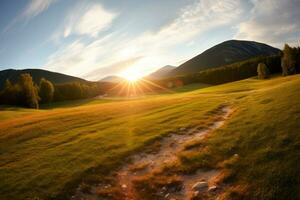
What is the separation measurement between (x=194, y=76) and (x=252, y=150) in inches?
5949

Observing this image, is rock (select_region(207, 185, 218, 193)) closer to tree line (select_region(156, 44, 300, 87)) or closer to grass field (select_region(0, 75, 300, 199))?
grass field (select_region(0, 75, 300, 199))

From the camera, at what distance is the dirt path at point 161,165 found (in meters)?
13.6

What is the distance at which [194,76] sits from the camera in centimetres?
16375

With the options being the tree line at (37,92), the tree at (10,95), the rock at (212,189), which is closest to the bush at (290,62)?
the rock at (212,189)

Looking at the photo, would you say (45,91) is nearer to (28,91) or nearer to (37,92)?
(37,92)

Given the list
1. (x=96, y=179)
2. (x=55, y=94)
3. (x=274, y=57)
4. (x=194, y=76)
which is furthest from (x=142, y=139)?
(x=194, y=76)

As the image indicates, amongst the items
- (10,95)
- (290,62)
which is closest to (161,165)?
(290,62)

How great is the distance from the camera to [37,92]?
354 ft

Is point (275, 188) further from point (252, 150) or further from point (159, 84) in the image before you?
point (159, 84)

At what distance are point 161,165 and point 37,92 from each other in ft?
349

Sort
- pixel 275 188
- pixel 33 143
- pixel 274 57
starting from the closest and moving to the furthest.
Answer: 1. pixel 275 188
2. pixel 33 143
3. pixel 274 57

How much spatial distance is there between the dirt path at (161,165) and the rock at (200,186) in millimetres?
219

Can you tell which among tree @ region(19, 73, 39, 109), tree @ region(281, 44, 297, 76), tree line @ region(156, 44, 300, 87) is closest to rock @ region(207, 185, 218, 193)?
tree @ region(19, 73, 39, 109)

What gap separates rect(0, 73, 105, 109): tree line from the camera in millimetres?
98125
